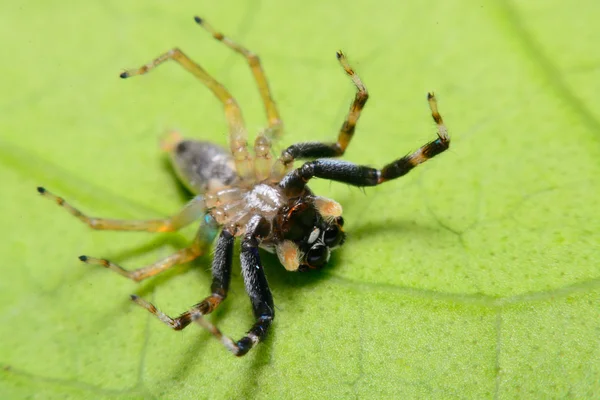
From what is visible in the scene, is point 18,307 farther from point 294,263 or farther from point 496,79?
point 496,79

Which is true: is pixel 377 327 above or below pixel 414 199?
below

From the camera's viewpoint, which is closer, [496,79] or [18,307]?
[18,307]

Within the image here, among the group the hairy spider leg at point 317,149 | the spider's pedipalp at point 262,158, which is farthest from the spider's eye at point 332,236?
the spider's pedipalp at point 262,158

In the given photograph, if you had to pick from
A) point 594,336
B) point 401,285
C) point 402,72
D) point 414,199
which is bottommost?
point 594,336

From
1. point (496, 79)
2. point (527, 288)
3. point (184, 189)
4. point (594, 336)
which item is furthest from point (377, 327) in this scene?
point (496, 79)

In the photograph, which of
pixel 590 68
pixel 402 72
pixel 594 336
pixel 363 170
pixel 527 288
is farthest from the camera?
pixel 402 72

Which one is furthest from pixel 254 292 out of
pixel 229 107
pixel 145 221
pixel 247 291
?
pixel 229 107
